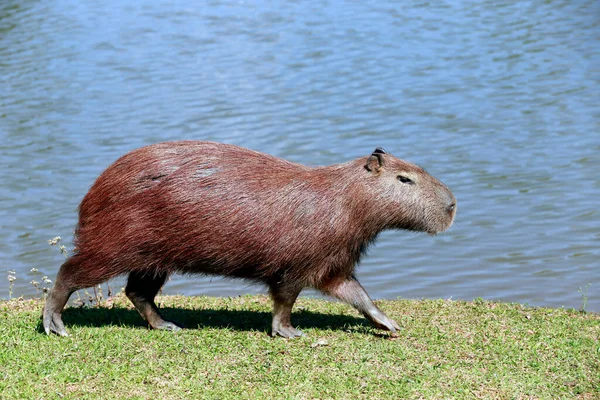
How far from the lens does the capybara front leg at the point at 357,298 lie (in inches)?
257

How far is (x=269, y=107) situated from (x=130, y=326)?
745 cm

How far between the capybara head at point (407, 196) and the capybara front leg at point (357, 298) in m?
0.48

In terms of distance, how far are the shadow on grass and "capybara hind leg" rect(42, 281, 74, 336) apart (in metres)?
0.17

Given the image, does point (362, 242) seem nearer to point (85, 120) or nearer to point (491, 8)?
point (85, 120)

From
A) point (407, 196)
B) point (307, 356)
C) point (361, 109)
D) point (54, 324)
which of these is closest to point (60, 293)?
point (54, 324)

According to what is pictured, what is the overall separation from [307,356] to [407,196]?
49.2 inches

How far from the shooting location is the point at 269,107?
13.8m

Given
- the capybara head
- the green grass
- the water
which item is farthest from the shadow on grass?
the water

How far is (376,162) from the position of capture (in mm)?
6387

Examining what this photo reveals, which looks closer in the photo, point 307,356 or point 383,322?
point 307,356

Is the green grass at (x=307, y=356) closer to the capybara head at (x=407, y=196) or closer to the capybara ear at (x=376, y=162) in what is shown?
the capybara head at (x=407, y=196)

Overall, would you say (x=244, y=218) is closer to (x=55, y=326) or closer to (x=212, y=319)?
(x=212, y=319)

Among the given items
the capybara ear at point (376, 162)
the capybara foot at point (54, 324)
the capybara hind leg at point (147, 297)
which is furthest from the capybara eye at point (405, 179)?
the capybara foot at point (54, 324)

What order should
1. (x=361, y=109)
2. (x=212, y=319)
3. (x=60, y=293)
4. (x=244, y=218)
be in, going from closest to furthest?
(x=244, y=218) → (x=60, y=293) → (x=212, y=319) → (x=361, y=109)
